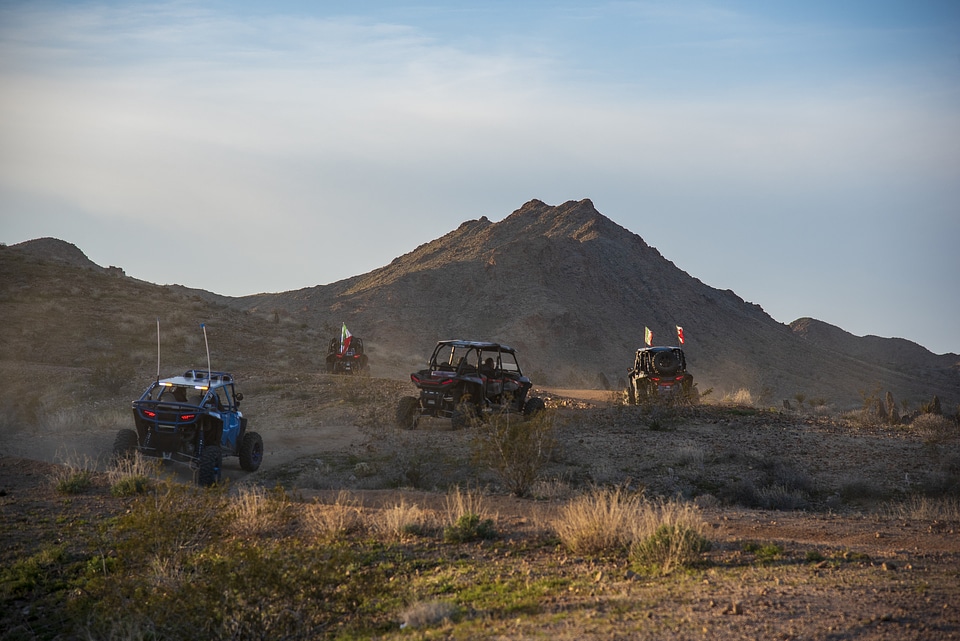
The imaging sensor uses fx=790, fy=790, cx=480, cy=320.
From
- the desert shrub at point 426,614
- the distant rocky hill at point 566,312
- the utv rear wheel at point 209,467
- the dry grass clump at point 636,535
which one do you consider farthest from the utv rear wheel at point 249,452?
the distant rocky hill at point 566,312

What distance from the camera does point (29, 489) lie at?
42.8ft

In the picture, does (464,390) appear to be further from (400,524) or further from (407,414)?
(400,524)

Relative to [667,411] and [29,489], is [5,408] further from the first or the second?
[667,411]

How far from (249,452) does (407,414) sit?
5650 millimetres

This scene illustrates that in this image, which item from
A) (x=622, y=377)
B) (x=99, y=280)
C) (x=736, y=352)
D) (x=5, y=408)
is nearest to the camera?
(x=5, y=408)

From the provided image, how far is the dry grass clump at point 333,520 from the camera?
9.85 metres

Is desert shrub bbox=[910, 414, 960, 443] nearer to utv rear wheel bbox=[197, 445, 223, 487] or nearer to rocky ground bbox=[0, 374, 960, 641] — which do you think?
rocky ground bbox=[0, 374, 960, 641]

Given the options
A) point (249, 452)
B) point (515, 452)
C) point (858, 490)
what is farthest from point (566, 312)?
point (515, 452)

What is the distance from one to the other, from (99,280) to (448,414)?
1434 inches

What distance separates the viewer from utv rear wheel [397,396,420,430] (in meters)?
20.2

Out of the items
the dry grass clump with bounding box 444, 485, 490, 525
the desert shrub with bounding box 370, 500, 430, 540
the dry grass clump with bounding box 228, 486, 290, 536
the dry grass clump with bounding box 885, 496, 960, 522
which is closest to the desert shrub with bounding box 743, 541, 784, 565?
the dry grass clump with bounding box 444, 485, 490, 525

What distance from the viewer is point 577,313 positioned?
70.6m

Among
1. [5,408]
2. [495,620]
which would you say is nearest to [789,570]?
[495,620]

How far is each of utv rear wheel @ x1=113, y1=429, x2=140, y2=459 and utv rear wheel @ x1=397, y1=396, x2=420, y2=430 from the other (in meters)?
7.07
